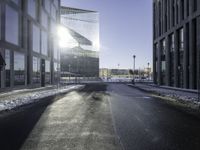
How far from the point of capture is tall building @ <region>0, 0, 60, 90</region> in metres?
40.7

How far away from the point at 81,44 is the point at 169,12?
8567cm

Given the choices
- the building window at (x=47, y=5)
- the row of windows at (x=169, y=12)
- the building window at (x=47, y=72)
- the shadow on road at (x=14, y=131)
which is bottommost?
the shadow on road at (x=14, y=131)

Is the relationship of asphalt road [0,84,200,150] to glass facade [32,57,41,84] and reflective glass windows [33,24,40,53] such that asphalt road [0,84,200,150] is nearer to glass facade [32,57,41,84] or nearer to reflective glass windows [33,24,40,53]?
glass facade [32,57,41,84]

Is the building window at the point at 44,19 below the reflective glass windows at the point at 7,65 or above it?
above

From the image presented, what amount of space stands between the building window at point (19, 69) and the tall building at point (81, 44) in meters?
85.3

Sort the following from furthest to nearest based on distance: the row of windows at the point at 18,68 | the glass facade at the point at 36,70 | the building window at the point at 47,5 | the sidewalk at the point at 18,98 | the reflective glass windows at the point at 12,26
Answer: the building window at the point at 47,5 < the glass facade at the point at 36,70 < the row of windows at the point at 18,68 < the reflective glass windows at the point at 12,26 < the sidewalk at the point at 18,98

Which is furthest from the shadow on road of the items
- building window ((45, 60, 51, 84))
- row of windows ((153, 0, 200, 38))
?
building window ((45, 60, 51, 84))

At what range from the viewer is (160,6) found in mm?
69625

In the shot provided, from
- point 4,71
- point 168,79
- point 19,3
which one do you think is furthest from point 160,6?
point 4,71

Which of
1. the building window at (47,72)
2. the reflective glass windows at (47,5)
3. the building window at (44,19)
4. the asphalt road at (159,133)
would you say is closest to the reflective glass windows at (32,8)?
the building window at (44,19)

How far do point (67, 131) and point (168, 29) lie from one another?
169 ft

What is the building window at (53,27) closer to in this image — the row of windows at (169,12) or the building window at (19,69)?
the row of windows at (169,12)

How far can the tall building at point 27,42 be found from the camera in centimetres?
4066

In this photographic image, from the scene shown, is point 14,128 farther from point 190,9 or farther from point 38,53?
point 38,53
